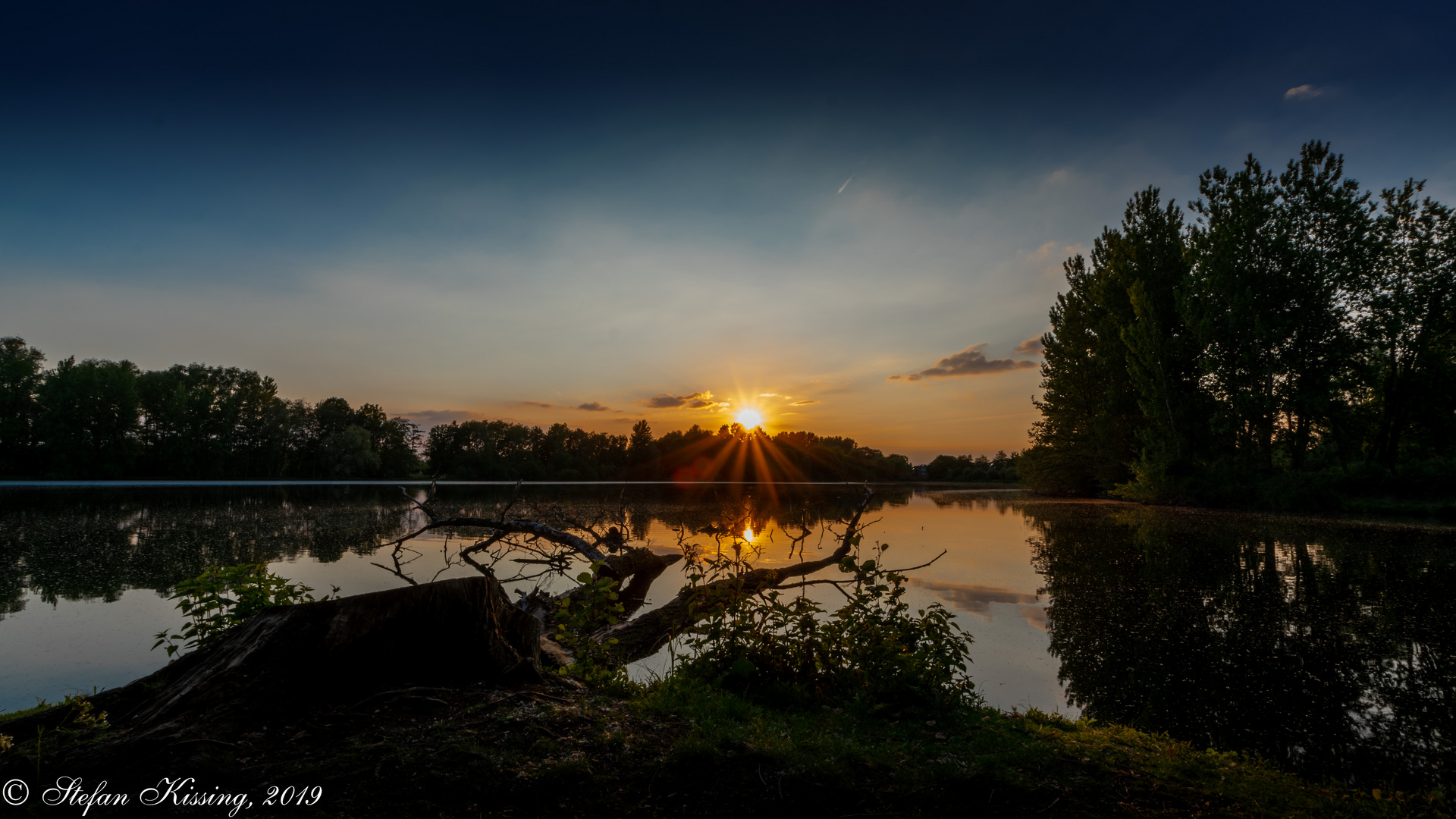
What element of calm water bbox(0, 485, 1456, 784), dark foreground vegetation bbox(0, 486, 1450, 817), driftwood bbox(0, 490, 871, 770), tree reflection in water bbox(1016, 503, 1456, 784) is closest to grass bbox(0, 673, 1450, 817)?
dark foreground vegetation bbox(0, 486, 1450, 817)

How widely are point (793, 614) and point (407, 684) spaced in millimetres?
2898

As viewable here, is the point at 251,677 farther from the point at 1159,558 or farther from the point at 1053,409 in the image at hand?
the point at 1053,409

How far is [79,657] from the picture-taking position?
6.33m

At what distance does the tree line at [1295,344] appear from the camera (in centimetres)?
2378

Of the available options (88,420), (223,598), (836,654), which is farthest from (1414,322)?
(88,420)

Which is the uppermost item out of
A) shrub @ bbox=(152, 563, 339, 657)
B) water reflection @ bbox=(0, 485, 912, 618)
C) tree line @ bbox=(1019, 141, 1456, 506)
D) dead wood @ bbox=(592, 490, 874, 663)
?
tree line @ bbox=(1019, 141, 1456, 506)

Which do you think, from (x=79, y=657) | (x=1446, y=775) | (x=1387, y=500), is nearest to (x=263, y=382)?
(x=79, y=657)

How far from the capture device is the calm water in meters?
5.02

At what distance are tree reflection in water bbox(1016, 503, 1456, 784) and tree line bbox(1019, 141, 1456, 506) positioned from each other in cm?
1356

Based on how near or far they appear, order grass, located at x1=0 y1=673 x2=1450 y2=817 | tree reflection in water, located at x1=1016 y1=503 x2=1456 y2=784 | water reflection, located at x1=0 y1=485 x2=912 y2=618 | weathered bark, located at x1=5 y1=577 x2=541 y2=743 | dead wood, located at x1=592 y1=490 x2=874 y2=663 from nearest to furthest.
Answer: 1. grass, located at x1=0 y1=673 x2=1450 y2=817
2. weathered bark, located at x1=5 y1=577 x2=541 y2=743
3. tree reflection in water, located at x1=1016 y1=503 x2=1456 y2=784
4. dead wood, located at x1=592 y1=490 x2=874 y2=663
5. water reflection, located at x1=0 y1=485 x2=912 y2=618

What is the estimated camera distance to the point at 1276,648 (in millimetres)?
6734

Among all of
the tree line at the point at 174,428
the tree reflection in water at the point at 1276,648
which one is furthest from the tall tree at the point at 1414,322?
the tree line at the point at 174,428

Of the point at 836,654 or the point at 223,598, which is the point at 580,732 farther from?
the point at 223,598

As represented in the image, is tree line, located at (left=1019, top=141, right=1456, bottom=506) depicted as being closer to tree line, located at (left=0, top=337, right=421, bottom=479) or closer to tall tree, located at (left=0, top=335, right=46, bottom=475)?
tree line, located at (left=0, top=337, right=421, bottom=479)
